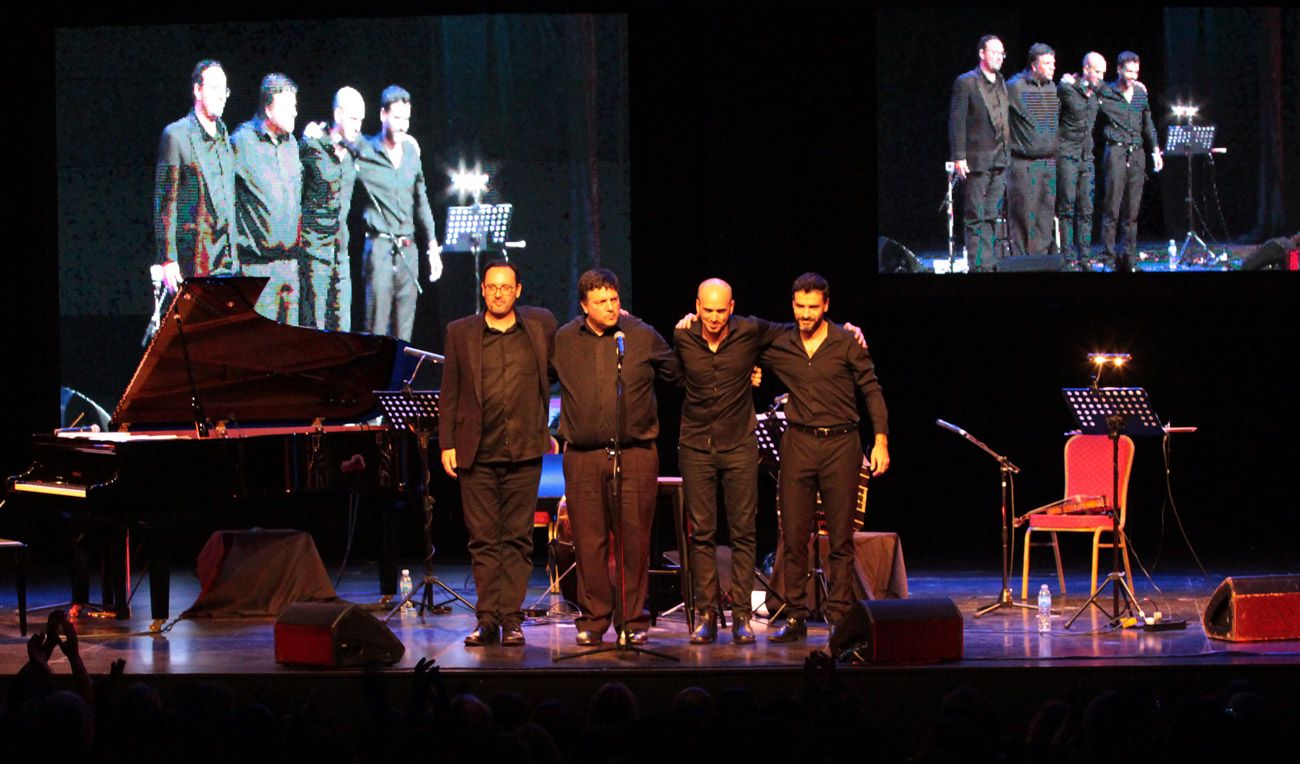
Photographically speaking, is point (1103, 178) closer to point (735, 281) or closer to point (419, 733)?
point (735, 281)

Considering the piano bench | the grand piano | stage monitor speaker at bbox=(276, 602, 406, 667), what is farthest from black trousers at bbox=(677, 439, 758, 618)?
the piano bench

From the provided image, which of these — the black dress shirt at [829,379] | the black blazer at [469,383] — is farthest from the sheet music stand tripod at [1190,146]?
the black blazer at [469,383]

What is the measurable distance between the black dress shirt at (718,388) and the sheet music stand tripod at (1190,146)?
4.34 m

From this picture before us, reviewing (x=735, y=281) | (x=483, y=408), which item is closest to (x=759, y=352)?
(x=483, y=408)

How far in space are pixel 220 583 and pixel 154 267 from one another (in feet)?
9.91

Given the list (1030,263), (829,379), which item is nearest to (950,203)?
(1030,263)

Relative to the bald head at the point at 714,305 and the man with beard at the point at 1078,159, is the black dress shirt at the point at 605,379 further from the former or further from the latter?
the man with beard at the point at 1078,159

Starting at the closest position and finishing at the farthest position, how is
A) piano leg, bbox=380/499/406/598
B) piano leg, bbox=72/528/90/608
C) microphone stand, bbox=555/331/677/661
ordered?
microphone stand, bbox=555/331/677/661, piano leg, bbox=72/528/90/608, piano leg, bbox=380/499/406/598

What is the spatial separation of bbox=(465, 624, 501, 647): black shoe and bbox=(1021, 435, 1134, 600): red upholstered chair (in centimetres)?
278

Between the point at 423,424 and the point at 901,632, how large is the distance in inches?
113

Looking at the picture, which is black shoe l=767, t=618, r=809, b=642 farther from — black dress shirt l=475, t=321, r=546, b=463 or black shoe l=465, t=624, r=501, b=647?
black dress shirt l=475, t=321, r=546, b=463

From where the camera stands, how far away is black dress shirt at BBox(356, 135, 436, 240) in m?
9.98

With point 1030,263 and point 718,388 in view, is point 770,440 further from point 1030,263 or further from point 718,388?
point 1030,263

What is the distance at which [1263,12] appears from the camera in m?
9.81
